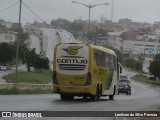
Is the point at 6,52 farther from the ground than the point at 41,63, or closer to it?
Answer: farther from the ground

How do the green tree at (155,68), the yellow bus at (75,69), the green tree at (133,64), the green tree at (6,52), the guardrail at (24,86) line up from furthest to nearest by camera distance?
the green tree at (133,64) → the green tree at (6,52) → the green tree at (155,68) → the guardrail at (24,86) → the yellow bus at (75,69)

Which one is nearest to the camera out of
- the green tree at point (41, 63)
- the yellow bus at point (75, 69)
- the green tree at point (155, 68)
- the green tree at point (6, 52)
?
the yellow bus at point (75, 69)

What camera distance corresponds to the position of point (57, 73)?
Result: 30.6 metres

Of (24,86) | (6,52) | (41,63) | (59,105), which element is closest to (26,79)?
(24,86)

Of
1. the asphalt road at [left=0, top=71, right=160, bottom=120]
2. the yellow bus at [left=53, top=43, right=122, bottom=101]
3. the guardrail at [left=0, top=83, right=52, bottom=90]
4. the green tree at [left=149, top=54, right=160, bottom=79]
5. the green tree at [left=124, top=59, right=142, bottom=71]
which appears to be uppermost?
the yellow bus at [left=53, top=43, right=122, bottom=101]

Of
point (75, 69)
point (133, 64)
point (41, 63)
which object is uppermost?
point (75, 69)

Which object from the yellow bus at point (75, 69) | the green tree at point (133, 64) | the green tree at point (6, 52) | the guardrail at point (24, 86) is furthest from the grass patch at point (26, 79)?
the green tree at point (133, 64)

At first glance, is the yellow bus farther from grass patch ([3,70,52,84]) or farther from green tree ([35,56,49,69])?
green tree ([35,56,49,69])

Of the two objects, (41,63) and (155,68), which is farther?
(41,63)

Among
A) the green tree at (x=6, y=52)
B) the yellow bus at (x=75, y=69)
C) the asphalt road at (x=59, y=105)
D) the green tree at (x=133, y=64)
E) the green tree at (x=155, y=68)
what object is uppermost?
the yellow bus at (x=75, y=69)

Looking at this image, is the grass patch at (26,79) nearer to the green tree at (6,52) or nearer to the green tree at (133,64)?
the green tree at (6,52)

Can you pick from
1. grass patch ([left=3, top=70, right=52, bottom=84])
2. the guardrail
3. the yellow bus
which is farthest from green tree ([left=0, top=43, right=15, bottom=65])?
the yellow bus

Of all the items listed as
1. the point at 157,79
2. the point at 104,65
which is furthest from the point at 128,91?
the point at 157,79

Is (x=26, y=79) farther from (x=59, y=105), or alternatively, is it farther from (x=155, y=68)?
(x=59, y=105)
